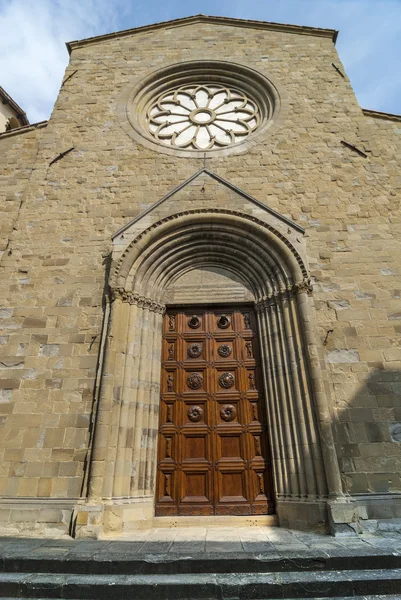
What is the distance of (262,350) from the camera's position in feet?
20.9

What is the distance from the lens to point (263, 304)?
6.66 m

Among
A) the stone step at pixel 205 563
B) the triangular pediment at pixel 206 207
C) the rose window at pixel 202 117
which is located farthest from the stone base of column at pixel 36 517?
the rose window at pixel 202 117

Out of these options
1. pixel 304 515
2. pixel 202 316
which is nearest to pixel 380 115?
pixel 202 316

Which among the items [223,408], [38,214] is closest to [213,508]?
[223,408]

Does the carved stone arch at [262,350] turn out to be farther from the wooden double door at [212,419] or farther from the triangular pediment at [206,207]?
the wooden double door at [212,419]

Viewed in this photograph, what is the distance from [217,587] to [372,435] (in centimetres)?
339

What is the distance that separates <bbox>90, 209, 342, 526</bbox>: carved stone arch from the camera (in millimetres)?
5199

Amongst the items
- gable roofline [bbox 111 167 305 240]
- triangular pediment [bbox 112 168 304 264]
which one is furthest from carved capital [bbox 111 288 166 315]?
gable roofline [bbox 111 167 305 240]

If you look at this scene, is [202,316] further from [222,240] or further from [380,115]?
[380,115]

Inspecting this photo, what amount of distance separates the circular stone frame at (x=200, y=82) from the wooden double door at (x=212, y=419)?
4.28 metres

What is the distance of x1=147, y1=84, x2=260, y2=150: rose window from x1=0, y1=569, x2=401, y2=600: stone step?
830 cm

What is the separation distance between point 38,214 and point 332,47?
932cm

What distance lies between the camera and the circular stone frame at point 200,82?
8719 mm

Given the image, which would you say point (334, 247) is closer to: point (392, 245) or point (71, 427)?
point (392, 245)
